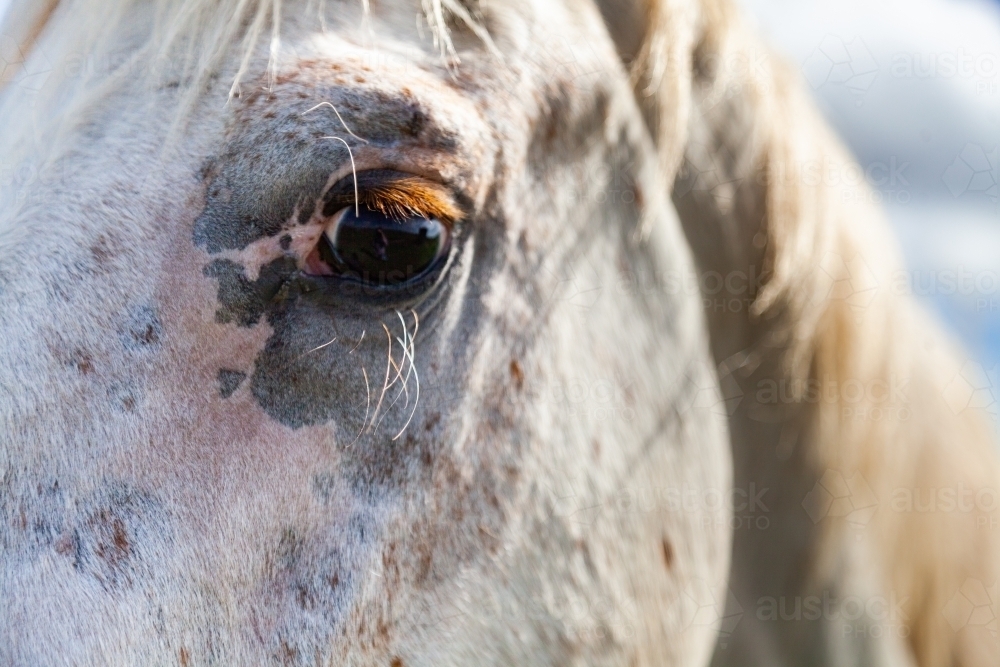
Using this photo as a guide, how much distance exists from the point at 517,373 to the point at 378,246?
0.28m

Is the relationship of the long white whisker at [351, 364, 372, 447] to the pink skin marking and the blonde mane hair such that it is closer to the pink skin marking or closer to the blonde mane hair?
the pink skin marking

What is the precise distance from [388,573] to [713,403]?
2.18ft

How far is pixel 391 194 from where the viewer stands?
1059 mm

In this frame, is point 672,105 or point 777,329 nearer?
point 672,105

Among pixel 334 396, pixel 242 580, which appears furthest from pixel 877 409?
pixel 242 580

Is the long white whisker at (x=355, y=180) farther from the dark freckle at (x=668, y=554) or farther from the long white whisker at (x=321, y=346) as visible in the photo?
the dark freckle at (x=668, y=554)

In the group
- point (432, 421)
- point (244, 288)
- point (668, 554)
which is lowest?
point (668, 554)

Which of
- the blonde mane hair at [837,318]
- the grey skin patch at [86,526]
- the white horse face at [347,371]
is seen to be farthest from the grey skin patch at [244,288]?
the blonde mane hair at [837,318]

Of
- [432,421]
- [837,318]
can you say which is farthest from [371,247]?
[837,318]

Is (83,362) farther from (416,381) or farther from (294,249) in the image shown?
(416,381)

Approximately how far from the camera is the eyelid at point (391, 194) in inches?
41.4

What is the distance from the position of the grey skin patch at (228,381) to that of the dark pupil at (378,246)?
20 centimetres

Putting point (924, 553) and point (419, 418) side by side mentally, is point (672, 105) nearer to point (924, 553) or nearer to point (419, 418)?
point (419, 418)

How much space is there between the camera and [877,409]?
1455 mm
